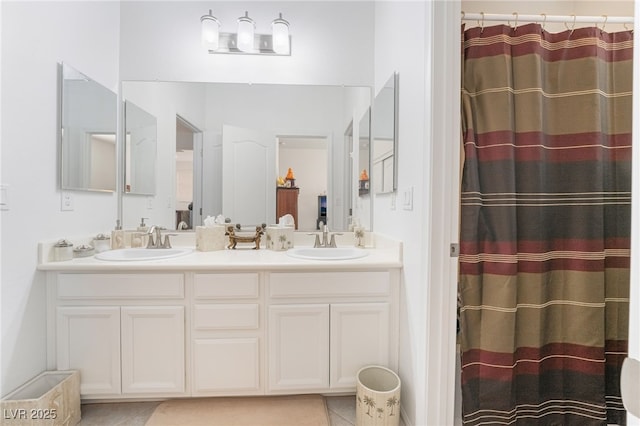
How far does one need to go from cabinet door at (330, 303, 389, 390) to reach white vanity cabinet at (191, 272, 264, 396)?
395 millimetres

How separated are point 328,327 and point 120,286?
1.08m

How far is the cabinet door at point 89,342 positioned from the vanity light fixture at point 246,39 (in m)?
1.76

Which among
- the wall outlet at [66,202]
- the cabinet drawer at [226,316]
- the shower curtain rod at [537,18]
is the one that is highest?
the shower curtain rod at [537,18]

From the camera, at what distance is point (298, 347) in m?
1.61

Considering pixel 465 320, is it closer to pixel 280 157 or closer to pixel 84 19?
pixel 280 157

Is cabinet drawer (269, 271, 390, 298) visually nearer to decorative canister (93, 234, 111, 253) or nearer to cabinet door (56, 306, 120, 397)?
cabinet door (56, 306, 120, 397)

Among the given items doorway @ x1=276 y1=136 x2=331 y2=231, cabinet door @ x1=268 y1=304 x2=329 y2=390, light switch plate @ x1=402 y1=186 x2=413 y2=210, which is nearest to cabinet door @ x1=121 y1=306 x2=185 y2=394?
cabinet door @ x1=268 y1=304 x2=329 y2=390

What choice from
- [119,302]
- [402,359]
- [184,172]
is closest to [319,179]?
[184,172]

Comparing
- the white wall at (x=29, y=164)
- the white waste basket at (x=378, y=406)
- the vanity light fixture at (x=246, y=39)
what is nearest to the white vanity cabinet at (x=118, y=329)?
the white wall at (x=29, y=164)

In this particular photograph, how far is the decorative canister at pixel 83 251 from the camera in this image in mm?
1678

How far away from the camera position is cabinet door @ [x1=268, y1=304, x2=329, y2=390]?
160 centimetres

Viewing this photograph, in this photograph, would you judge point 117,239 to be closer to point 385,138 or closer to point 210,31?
point 210,31

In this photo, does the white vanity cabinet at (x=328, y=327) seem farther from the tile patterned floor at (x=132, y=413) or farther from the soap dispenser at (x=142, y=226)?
the soap dispenser at (x=142, y=226)

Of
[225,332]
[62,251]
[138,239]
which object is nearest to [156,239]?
[138,239]
